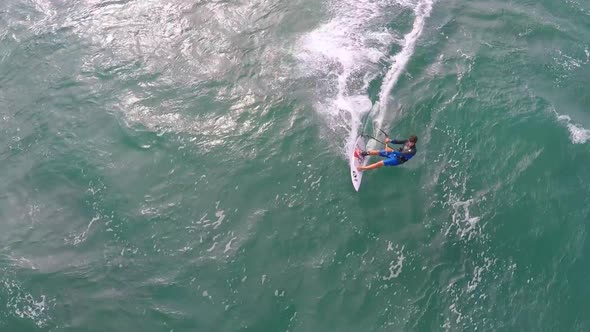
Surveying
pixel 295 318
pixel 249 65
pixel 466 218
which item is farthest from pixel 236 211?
pixel 466 218

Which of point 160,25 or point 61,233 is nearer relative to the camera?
point 61,233

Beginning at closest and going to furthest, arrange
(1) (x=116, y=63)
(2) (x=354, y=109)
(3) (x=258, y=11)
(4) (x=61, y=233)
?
1. (4) (x=61, y=233)
2. (2) (x=354, y=109)
3. (1) (x=116, y=63)
4. (3) (x=258, y=11)

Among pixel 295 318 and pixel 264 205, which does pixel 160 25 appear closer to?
pixel 264 205

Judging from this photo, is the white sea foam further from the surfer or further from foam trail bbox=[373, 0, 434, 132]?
the surfer

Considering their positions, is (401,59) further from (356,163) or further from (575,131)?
(575,131)

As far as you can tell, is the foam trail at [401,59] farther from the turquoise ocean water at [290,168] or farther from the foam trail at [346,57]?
the foam trail at [346,57]

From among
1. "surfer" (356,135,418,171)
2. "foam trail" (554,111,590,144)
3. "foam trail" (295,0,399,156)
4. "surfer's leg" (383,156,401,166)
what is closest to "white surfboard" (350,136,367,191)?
"surfer" (356,135,418,171)
